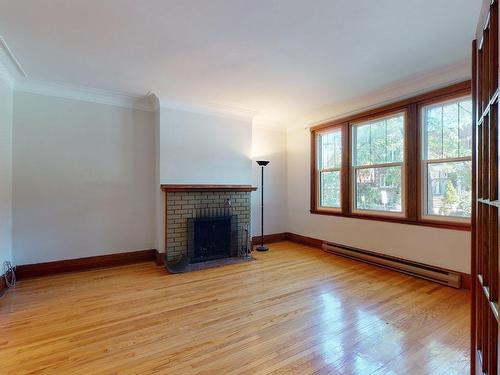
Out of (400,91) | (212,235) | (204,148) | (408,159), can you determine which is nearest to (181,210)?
(212,235)

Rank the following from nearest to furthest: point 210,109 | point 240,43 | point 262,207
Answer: point 240,43, point 210,109, point 262,207

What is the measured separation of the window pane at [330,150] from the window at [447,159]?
4.67ft

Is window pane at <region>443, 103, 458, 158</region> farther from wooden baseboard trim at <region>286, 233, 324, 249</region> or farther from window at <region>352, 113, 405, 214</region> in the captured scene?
wooden baseboard trim at <region>286, 233, 324, 249</region>

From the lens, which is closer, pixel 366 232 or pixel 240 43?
pixel 240 43

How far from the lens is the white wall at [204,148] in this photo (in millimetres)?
4020

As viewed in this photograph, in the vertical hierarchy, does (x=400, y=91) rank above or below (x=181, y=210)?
above

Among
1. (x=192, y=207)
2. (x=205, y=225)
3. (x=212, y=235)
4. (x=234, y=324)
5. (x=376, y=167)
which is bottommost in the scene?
(x=234, y=324)

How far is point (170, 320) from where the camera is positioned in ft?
7.54

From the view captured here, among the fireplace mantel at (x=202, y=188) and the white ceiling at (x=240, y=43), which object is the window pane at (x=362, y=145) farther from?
the fireplace mantel at (x=202, y=188)

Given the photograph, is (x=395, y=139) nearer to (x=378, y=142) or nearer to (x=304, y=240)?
(x=378, y=142)

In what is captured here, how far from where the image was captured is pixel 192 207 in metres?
4.10

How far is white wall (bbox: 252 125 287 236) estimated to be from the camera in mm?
5199

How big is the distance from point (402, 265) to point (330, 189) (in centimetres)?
175

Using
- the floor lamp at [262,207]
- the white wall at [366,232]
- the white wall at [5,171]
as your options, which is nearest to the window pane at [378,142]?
the white wall at [366,232]
